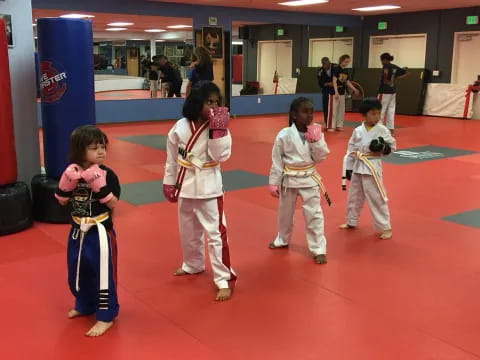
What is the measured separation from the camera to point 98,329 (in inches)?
112

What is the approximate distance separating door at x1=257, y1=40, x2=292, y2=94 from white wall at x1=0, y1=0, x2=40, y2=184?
490 inches

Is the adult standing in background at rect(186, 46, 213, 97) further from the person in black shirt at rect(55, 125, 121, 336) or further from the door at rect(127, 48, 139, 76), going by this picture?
the door at rect(127, 48, 139, 76)

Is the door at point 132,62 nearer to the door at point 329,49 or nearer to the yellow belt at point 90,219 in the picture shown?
the door at point 329,49

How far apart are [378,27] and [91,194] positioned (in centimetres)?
1447

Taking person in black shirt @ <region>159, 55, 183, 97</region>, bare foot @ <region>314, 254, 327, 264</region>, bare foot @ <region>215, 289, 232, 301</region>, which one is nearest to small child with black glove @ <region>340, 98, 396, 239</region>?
bare foot @ <region>314, 254, 327, 264</region>

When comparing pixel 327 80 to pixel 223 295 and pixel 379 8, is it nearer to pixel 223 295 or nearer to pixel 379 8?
pixel 379 8

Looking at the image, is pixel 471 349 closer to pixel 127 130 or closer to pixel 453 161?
pixel 453 161

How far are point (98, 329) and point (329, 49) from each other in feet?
49.3

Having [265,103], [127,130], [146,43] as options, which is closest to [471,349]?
[127,130]

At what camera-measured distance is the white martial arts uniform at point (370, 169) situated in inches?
175

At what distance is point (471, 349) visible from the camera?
107 inches

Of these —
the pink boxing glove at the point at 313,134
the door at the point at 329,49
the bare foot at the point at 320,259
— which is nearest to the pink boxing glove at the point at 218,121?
the pink boxing glove at the point at 313,134

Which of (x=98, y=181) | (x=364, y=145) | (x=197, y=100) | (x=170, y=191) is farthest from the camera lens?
(x=364, y=145)

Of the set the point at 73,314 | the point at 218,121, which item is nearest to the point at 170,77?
the point at 218,121
